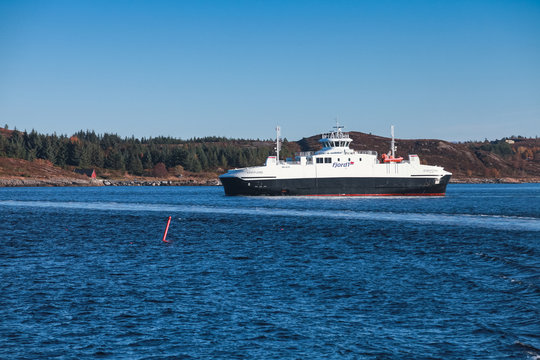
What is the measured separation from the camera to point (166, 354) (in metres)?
12.8

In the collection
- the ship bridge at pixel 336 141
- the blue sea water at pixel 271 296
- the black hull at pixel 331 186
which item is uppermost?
the ship bridge at pixel 336 141

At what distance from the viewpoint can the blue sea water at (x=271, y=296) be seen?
1343 centimetres

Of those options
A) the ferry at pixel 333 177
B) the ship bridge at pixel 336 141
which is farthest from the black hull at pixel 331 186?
the ship bridge at pixel 336 141

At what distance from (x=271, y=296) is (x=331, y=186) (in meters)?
73.4

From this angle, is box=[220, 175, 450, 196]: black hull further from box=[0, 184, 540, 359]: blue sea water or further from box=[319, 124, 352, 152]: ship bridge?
box=[0, 184, 540, 359]: blue sea water

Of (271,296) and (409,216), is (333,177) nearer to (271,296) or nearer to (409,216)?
(409,216)

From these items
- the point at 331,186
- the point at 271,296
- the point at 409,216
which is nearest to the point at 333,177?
the point at 331,186

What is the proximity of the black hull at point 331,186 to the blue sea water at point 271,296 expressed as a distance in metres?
50.5

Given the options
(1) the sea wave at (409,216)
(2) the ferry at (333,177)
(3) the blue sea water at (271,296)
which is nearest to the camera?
(3) the blue sea water at (271,296)

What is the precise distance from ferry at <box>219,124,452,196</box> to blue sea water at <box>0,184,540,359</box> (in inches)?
1988

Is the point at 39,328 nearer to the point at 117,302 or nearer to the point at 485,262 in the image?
the point at 117,302

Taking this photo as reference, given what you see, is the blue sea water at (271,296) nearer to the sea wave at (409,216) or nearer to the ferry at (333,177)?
the sea wave at (409,216)

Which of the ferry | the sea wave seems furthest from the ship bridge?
the sea wave

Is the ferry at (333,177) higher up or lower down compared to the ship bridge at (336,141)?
lower down
